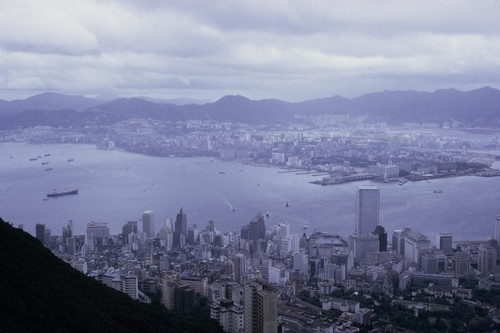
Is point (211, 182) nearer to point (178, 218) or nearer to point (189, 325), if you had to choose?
point (178, 218)

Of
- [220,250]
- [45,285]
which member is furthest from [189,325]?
[220,250]

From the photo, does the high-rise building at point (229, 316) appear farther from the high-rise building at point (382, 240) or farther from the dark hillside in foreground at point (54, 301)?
the high-rise building at point (382, 240)

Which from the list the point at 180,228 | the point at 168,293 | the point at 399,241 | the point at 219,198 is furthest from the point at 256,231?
the point at 168,293

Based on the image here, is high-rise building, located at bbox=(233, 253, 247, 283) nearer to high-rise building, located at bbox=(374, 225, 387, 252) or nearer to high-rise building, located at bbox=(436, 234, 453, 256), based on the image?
high-rise building, located at bbox=(374, 225, 387, 252)

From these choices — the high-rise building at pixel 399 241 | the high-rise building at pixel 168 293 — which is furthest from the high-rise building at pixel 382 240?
the high-rise building at pixel 168 293

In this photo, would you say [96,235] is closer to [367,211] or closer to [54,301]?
[367,211]

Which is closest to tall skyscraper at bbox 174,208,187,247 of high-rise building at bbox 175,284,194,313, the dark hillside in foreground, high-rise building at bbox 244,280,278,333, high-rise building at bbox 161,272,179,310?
high-rise building at bbox 161,272,179,310

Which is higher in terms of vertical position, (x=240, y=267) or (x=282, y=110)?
(x=282, y=110)
